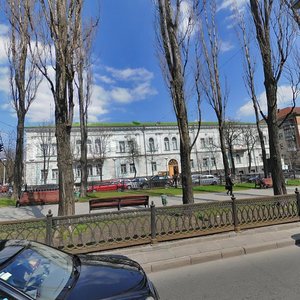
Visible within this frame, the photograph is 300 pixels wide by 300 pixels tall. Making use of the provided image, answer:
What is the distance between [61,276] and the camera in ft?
10.0

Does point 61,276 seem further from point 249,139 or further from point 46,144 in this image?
point 249,139

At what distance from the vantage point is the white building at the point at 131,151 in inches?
2012

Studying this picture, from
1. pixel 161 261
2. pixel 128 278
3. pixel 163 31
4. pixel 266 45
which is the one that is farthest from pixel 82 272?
pixel 266 45

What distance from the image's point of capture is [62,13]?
9.80 m

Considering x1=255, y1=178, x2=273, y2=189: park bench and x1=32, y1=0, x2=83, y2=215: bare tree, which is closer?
x1=32, y1=0, x2=83, y2=215: bare tree

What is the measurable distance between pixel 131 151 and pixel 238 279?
50.9 meters

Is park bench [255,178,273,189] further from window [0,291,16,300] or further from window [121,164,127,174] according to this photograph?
window [121,164,127,174]

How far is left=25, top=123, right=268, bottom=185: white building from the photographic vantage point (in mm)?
51094

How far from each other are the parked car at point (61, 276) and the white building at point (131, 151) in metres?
48.3

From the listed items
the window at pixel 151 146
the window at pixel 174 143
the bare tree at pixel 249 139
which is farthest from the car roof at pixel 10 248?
the bare tree at pixel 249 139

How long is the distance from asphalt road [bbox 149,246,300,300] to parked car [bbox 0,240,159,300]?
6.25 ft

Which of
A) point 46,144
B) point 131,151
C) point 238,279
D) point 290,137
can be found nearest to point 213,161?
point 131,151

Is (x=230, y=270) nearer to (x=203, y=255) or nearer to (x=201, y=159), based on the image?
(x=203, y=255)

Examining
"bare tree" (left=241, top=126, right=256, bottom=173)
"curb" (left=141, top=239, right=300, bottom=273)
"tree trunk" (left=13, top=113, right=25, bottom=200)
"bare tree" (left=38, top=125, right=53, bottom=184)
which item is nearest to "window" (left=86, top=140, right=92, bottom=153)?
"bare tree" (left=38, top=125, right=53, bottom=184)
